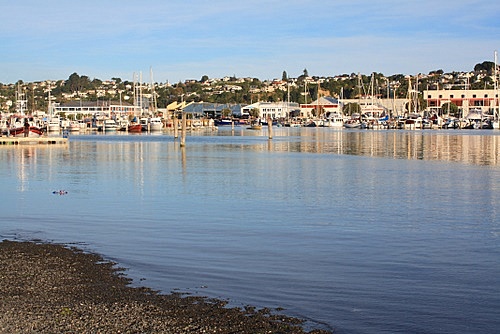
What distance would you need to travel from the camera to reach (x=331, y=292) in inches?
518

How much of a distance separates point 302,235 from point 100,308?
29.3 ft

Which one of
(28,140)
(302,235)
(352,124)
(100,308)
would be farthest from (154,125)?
(100,308)

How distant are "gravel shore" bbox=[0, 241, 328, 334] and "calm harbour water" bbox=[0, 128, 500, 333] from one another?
2.25ft

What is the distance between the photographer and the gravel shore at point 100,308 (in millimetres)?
10406

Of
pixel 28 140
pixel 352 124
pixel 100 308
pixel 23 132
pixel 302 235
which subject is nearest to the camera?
pixel 100 308

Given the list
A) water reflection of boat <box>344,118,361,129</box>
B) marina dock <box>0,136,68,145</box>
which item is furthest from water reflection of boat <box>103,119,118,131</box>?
marina dock <box>0,136,68,145</box>

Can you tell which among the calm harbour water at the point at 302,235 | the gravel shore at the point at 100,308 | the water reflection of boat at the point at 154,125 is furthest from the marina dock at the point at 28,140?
the gravel shore at the point at 100,308

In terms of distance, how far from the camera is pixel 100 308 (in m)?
11.3

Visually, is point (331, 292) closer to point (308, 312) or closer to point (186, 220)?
point (308, 312)

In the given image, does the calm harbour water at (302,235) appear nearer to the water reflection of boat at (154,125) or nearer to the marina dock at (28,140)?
the marina dock at (28,140)

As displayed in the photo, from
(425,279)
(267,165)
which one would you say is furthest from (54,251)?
(267,165)

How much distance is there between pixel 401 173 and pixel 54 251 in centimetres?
2744

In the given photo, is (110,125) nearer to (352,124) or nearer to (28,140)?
(352,124)

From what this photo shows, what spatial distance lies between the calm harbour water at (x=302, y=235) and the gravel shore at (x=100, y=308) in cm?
68
